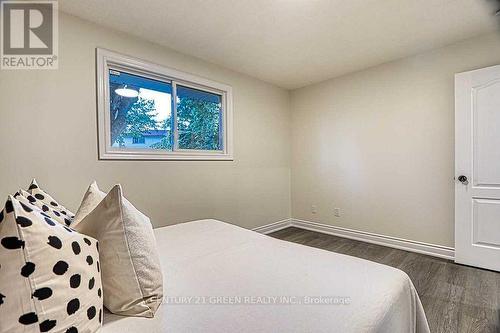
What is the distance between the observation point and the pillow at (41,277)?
0.57m

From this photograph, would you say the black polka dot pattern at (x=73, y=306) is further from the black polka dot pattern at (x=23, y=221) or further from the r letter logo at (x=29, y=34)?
the r letter logo at (x=29, y=34)

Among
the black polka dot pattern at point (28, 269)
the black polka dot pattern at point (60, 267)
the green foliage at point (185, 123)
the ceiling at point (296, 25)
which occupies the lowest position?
the black polka dot pattern at point (60, 267)

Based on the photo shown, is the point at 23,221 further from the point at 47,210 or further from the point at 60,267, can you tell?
the point at 47,210

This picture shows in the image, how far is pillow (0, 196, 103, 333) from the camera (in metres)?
0.57

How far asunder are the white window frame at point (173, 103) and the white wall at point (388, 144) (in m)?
1.44

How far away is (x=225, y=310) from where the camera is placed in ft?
2.81

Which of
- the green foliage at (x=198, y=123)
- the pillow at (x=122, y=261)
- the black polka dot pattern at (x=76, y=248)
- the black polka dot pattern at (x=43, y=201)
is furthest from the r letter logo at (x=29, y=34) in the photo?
the black polka dot pattern at (x=76, y=248)

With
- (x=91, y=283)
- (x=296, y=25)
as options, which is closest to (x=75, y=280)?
(x=91, y=283)

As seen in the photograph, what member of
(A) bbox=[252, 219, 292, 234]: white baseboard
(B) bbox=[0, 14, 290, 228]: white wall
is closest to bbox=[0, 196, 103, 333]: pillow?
(B) bbox=[0, 14, 290, 228]: white wall

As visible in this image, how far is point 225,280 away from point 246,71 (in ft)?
9.70

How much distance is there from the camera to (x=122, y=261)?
2.70 ft

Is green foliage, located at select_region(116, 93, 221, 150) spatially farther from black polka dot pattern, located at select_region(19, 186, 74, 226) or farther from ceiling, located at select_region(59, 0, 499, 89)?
black polka dot pattern, located at select_region(19, 186, 74, 226)

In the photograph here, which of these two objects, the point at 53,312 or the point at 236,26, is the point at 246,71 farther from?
the point at 53,312

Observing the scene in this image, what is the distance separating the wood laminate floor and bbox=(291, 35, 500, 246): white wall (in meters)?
0.34
